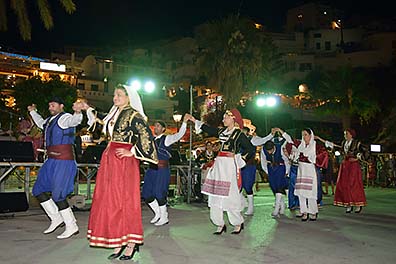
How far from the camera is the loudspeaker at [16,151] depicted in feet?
28.9

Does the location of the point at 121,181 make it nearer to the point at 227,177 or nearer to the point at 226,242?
the point at 226,242

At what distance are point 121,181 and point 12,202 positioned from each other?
13.6 feet

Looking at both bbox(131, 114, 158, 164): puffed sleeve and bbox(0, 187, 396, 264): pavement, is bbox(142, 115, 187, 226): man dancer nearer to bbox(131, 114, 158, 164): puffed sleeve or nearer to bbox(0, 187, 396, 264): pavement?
bbox(0, 187, 396, 264): pavement

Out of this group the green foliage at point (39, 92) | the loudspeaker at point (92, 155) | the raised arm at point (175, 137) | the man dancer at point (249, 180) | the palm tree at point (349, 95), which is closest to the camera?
the raised arm at point (175, 137)

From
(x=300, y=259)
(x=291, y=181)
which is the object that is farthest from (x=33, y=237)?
(x=291, y=181)

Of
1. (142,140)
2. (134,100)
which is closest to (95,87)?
(134,100)

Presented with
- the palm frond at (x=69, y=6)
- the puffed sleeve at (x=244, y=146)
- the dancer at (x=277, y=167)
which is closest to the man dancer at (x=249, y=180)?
the dancer at (x=277, y=167)

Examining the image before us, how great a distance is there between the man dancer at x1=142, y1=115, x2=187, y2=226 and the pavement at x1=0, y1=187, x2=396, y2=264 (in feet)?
0.88

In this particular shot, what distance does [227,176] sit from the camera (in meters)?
7.36

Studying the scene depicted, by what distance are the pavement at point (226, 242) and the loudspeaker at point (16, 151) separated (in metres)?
1.09

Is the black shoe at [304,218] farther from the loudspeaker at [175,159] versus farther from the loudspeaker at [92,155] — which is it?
the loudspeaker at [92,155]

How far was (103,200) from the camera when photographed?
539cm

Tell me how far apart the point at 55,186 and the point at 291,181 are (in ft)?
21.0

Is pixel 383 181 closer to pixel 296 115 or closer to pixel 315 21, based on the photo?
pixel 296 115
